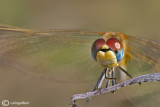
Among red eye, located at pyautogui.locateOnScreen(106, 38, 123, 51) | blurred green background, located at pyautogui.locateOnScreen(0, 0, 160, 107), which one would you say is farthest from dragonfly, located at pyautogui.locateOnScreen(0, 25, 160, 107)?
blurred green background, located at pyautogui.locateOnScreen(0, 0, 160, 107)

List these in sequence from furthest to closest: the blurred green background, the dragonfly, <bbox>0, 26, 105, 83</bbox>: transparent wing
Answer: the blurred green background → <bbox>0, 26, 105, 83</bbox>: transparent wing → the dragonfly

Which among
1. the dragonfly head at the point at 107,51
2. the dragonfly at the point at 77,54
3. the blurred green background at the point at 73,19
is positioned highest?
the blurred green background at the point at 73,19

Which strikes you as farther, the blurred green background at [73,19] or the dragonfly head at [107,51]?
the blurred green background at [73,19]

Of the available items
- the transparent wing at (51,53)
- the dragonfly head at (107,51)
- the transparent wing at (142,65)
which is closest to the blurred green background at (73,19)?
the transparent wing at (51,53)

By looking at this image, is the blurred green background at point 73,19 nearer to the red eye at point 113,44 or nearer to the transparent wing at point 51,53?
the transparent wing at point 51,53

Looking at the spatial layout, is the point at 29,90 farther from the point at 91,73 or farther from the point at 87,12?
the point at 87,12

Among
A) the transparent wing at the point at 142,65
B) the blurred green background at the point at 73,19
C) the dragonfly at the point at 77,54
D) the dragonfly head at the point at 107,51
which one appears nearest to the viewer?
the dragonfly head at the point at 107,51

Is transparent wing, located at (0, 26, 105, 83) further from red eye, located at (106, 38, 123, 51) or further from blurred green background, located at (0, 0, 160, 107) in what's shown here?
blurred green background, located at (0, 0, 160, 107)
